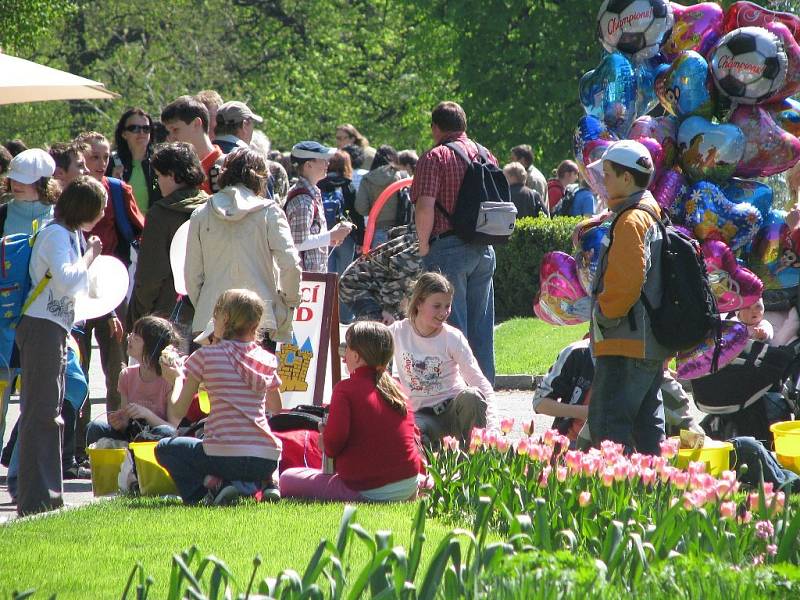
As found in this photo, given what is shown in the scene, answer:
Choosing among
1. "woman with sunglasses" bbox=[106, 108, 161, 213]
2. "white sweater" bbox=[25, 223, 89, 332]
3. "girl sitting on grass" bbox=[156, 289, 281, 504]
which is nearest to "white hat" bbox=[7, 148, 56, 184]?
"white sweater" bbox=[25, 223, 89, 332]

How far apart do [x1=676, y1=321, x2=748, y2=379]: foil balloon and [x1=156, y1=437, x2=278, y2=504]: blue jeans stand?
260 cm

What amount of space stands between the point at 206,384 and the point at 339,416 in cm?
64

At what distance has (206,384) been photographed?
6570 mm

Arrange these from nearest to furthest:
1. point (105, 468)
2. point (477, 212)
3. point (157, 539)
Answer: point (157, 539) → point (105, 468) → point (477, 212)

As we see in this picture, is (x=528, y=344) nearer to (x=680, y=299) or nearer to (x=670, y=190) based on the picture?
(x=670, y=190)

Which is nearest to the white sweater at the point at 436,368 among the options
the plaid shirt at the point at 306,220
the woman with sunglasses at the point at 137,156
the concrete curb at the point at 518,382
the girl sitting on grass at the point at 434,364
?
the girl sitting on grass at the point at 434,364

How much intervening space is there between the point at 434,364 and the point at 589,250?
109cm

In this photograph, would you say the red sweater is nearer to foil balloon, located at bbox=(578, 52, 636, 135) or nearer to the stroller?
the stroller

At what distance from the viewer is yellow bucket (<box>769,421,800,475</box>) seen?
7.20m

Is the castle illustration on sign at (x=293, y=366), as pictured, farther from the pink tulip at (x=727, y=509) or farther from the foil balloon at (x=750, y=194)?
the pink tulip at (x=727, y=509)

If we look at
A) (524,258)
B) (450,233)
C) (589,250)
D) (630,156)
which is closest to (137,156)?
(450,233)

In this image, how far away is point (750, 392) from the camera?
8.08m

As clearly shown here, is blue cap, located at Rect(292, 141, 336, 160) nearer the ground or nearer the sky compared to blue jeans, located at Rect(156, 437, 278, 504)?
nearer the sky

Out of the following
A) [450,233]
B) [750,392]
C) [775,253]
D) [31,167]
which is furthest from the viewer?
[450,233]
